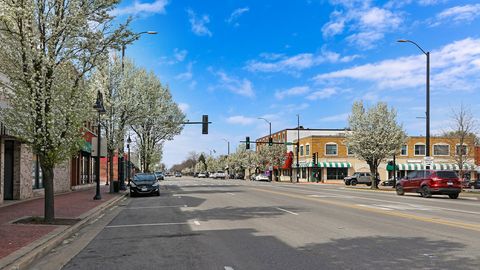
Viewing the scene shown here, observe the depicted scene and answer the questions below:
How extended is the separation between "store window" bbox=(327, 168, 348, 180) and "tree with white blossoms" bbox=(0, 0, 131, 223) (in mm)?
63194

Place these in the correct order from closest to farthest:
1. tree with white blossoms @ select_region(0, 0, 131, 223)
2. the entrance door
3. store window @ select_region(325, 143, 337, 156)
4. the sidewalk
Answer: the sidewalk
tree with white blossoms @ select_region(0, 0, 131, 223)
the entrance door
store window @ select_region(325, 143, 337, 156)

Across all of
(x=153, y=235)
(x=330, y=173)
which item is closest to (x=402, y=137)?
(x=330, y=173)

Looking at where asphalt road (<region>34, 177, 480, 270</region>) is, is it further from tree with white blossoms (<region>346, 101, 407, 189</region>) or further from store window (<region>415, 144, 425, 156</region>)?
store window (<region>415, 144, 425, 156</region>)

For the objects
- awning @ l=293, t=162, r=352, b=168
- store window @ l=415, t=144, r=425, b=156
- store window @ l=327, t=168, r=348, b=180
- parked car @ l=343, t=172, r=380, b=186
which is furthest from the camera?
→ store window @ l=415, t=144, r=425, b=156

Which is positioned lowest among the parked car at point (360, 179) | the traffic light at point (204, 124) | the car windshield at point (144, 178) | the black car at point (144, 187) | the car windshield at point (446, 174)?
the parked car at point (360, 179)

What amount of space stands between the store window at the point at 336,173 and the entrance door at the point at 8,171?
5777 cm

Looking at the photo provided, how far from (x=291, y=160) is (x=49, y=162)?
7180cm

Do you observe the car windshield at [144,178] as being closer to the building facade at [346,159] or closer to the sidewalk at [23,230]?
the sidewalk at [23,230]

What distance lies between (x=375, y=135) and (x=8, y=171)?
1203 inches

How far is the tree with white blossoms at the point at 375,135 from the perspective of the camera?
42.3 m

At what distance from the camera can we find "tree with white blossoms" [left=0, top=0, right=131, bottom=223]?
1319 cm

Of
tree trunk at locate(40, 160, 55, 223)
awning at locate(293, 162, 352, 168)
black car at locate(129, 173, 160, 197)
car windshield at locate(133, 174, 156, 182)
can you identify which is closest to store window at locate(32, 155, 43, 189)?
black car at locate(129, 173, 160, 197)

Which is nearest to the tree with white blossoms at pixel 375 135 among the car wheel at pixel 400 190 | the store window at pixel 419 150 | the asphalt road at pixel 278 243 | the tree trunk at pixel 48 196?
the car wheel at pixel 400 190

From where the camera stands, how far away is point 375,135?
1668 inches
